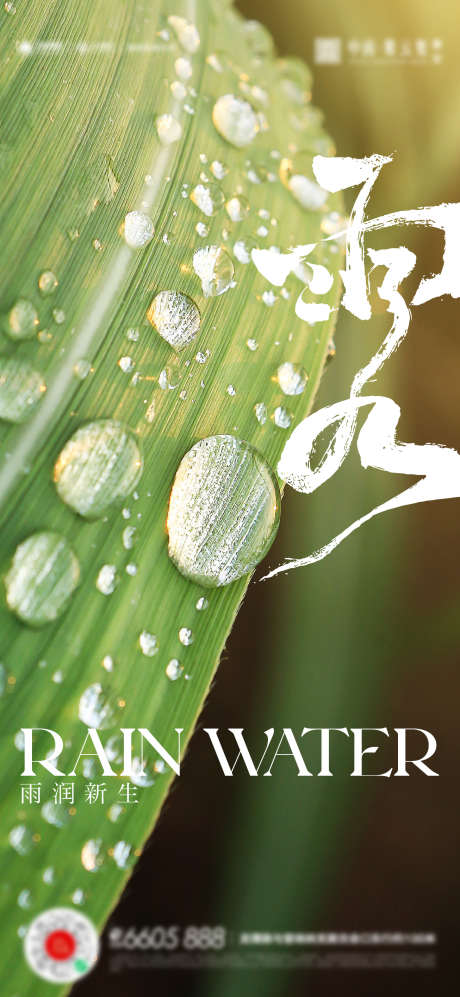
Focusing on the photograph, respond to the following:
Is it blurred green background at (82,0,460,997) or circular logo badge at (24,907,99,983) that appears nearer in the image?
circular logo badge at (24,907,99,983)

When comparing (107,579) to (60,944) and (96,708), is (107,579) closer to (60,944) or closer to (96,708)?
(96,708)

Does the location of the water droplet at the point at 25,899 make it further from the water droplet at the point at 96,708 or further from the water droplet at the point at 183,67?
the water droplet at the point at 183,67

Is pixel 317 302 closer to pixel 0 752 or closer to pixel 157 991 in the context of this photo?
pixel 0 752

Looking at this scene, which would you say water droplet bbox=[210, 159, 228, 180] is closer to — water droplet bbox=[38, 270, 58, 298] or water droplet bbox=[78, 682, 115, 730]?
water droplet bbox=[38, 270, 58, 298]

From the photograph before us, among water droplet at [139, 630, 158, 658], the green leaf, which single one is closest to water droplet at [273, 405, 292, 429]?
the green leaf

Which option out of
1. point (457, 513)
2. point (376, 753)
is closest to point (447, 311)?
point (457, 513)

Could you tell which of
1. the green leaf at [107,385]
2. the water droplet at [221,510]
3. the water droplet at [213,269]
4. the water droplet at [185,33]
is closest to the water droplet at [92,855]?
the green leaf at [107,385]
